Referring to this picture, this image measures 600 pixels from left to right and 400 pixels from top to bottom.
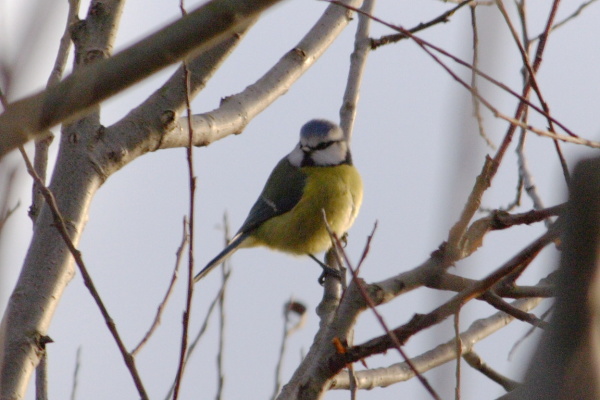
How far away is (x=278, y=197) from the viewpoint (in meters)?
5.41

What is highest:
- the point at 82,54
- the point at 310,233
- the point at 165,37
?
the point at 310,233

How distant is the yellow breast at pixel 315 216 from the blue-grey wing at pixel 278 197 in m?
0.05

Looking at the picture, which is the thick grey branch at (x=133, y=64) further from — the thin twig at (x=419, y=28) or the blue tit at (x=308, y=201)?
the blue tit at (x=308, y=201)

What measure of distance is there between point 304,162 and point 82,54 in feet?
10.2

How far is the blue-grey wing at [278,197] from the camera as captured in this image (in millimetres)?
5328

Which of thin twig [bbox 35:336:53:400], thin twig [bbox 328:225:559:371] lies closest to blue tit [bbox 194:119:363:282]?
thin twig [bbox 35:336:53:400]

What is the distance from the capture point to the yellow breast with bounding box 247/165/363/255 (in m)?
5.10

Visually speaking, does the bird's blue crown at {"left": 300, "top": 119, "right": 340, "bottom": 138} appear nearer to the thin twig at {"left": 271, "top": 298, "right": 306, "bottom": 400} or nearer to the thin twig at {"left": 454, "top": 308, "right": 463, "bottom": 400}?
the thin twig at {"left": 271, "top": 298, "right": 306, "bottom": 400}

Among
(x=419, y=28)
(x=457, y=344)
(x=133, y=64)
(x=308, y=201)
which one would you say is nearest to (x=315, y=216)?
(x=308, y=201)

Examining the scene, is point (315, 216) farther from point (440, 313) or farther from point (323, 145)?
point (440, 313)

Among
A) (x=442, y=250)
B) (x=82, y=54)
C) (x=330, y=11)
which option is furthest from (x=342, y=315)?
(x=330, y=11)

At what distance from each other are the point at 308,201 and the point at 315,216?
0.46ft

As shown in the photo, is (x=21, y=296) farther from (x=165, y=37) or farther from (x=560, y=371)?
(x=560, y=371)

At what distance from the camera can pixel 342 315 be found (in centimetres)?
177
